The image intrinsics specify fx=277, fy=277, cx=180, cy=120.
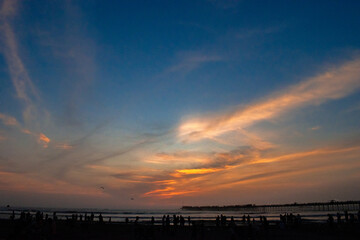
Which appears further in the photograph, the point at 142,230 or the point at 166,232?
the point at 166,232

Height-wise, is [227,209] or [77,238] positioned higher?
[77,238]

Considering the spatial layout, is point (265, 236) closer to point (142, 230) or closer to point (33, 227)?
point (142, 230)

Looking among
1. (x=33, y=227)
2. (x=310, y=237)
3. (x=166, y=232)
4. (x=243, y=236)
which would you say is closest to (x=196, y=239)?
(x=243, y=236)

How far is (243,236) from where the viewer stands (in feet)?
96.6

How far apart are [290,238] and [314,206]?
126015 mm

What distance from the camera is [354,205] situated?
130 m

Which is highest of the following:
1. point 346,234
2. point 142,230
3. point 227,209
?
point 142,230

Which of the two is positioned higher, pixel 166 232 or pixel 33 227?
pixel 33 227

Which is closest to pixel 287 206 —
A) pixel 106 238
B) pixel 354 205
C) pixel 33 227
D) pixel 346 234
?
pixel 354 205

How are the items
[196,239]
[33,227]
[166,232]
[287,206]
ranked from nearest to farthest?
[33,227] < [196,239] < [166,232] < [287,206]

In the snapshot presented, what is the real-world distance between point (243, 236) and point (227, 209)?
164m

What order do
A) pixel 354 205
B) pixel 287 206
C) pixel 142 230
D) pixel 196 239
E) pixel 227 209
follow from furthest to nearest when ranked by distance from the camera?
pixel 227 209 < pixel 287 206 < pixel 354 205 < pixel 196 239 < pixel 142 230

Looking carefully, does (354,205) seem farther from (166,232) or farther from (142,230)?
(142,230)

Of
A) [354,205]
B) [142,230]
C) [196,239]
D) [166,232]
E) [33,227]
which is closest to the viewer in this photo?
[33,227]
